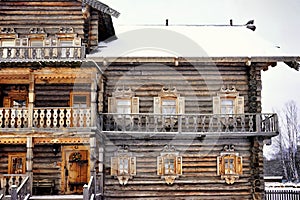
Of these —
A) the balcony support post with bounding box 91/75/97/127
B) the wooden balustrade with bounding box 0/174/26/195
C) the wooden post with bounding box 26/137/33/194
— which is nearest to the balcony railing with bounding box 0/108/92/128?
the balcony support post with bounding box 91/75/97/127

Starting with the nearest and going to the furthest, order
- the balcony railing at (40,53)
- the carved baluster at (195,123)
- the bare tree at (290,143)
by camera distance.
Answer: the balcony railing at (40,53)
the carved baluster at (195,123)
the bare tree at (290,143)

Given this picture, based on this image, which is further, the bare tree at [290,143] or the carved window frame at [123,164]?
the bare tree at [290,143]

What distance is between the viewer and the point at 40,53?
2227cm

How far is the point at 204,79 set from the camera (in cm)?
2366

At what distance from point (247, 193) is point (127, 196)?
5.46m

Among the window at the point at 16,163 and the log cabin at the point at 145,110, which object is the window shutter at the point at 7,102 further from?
the window at the point at 16,163

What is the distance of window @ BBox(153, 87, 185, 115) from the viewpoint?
23.3 meters

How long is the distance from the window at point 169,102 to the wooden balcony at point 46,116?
12.7 ft

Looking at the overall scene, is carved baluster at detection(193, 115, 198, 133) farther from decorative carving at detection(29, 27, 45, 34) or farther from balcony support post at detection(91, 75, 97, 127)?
decorative carving at detection(29, 27, 45, 34)

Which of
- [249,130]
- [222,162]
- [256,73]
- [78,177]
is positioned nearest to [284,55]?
[256,73]

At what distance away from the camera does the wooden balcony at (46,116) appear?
20578mm

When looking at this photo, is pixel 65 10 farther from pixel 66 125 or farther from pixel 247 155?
pixel 247 155

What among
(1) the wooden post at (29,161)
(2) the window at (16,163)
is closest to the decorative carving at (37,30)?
(1) the wooden post at (29,161)

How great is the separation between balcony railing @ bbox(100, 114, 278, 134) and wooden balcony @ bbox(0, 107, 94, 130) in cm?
169
